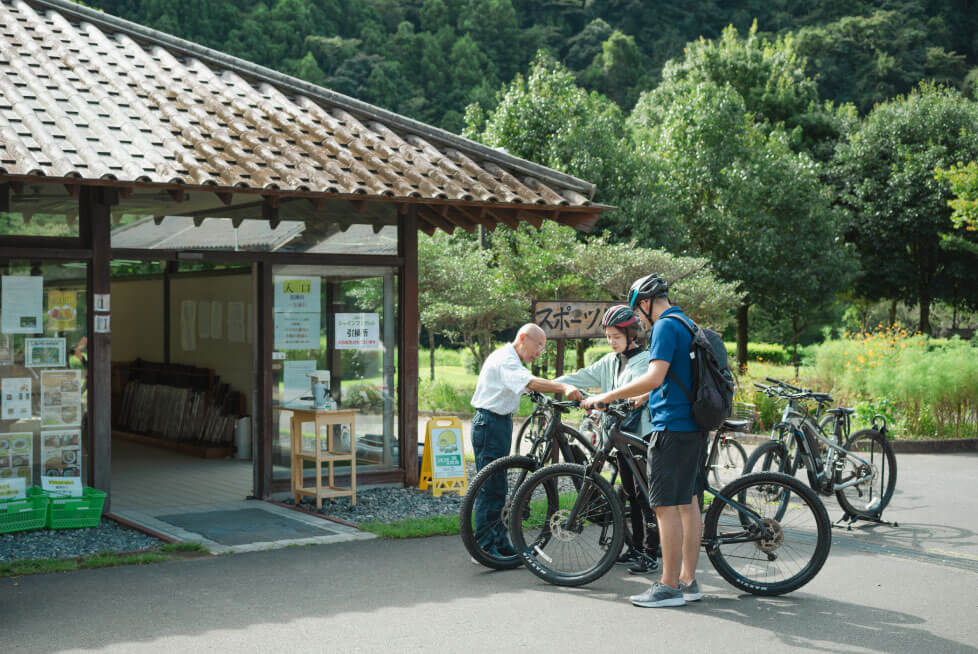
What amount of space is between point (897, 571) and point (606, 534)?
7.34 feet

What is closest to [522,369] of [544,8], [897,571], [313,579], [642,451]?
[642,451]

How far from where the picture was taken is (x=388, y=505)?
9.52 m

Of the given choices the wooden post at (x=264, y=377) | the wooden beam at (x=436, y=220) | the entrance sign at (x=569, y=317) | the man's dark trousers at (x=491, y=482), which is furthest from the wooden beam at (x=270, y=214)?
the man's dark trousers at (x=491, y=482)

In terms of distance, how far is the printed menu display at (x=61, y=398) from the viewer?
28.4 ft

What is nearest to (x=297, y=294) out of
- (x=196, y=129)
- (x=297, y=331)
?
(x=297, y=331)

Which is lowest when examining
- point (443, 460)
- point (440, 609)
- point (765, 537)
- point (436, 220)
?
point (440, 609)

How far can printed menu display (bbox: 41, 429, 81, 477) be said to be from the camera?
339 inches

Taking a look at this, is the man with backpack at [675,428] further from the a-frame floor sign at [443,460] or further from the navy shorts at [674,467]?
the a-frame floor sign at [443,460]

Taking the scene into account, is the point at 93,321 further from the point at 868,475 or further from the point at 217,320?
the point at 868,475

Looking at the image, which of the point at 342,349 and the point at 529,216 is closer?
the point at 529,216

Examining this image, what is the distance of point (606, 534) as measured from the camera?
661 cm

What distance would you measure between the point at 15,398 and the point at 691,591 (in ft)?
19.3

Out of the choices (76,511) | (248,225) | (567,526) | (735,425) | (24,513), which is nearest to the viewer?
(567,526)

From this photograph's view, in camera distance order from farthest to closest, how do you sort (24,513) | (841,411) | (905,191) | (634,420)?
(905,191)
(841,411)
(24,513)
(634,420)
